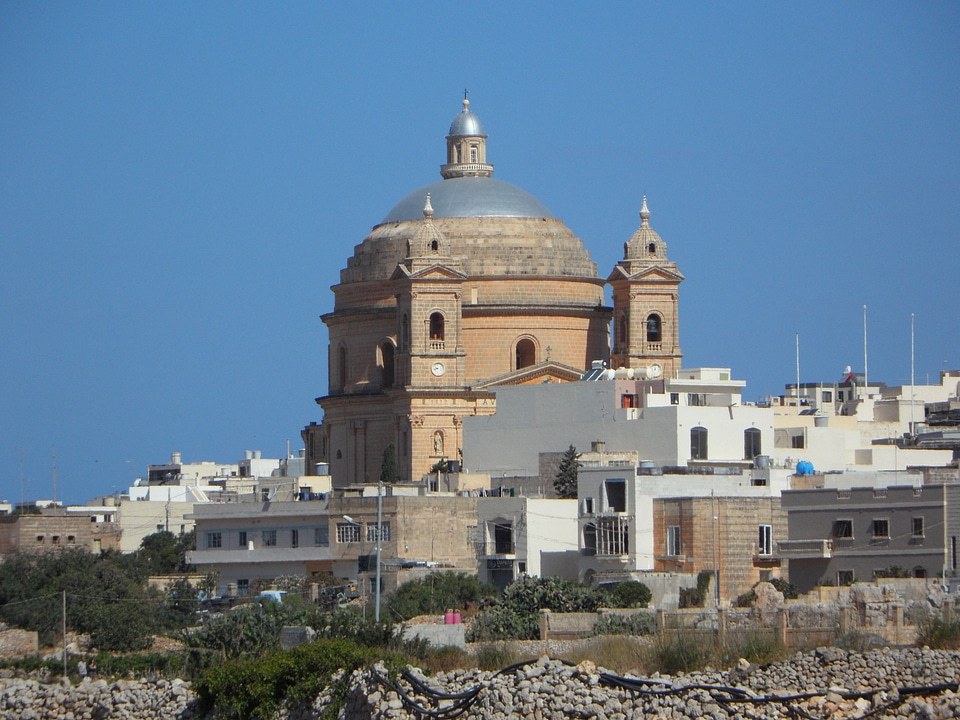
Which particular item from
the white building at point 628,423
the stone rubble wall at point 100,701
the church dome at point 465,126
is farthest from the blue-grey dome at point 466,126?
the stone rubble wall at point 100,701

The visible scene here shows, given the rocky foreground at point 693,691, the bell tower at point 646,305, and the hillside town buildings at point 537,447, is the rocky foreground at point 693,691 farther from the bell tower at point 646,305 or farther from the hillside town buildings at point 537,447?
the bell tower at point 646,305

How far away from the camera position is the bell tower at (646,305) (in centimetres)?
6912

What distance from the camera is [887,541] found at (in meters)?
39.9

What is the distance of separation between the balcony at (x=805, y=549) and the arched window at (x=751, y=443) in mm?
11908

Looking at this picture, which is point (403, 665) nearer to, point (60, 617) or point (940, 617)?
point (940, 617)

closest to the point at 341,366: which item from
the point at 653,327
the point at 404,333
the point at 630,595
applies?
the point at 404,333

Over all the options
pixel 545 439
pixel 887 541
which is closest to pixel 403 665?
pixel 887 541

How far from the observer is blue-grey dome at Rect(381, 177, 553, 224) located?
2859 inches

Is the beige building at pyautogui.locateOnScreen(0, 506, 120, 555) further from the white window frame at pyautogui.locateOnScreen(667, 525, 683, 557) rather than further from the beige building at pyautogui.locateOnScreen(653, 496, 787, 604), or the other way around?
the beige building at pyautogui.locateOnScreen(653, 496, 787, 604)

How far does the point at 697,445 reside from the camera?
2074 inches

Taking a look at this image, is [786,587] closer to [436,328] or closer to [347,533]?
[347,533]

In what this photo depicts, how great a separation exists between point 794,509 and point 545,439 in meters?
16.0

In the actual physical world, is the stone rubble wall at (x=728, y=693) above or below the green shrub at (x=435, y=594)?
below

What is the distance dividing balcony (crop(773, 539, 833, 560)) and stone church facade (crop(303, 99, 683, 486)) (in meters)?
25.3
